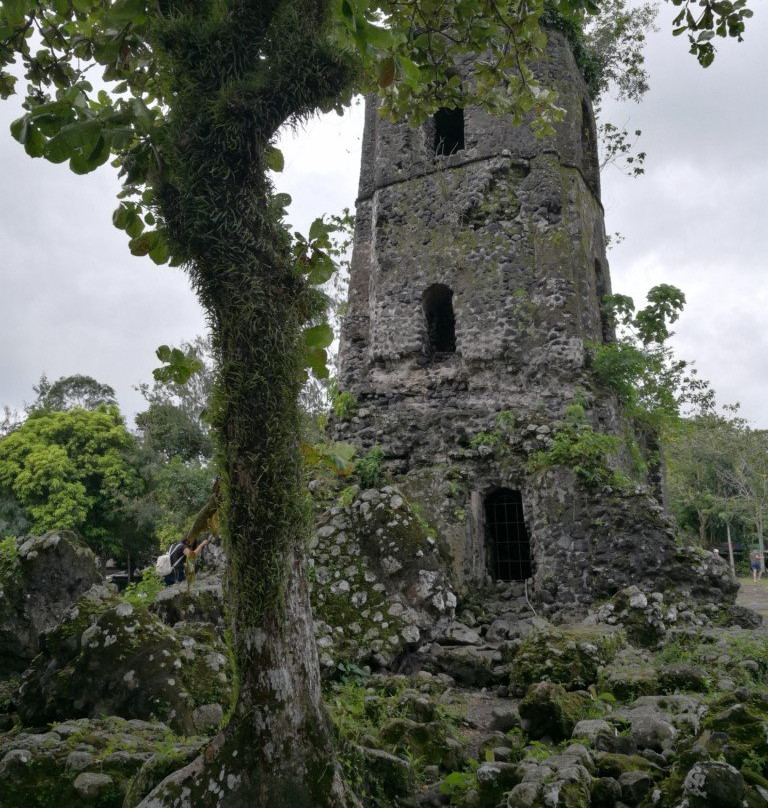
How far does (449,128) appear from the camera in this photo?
1385cm

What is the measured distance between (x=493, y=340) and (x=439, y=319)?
5.31ft

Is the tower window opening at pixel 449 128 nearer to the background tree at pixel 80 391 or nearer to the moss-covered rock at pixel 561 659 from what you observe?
the moss-covered rock at pixel 561 659

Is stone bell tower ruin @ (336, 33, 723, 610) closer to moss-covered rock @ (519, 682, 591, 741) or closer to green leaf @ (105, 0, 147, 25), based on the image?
moss-covered rock @ (519, 682, 591, 741)

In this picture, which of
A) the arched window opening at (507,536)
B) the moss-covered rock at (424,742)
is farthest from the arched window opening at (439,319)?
the moss-covered rock at (424,742)

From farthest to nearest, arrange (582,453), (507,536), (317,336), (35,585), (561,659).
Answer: (507,536) < (582,453) < (35,585) < (561,659) < (317,336)

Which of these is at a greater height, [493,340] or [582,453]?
[493,340]

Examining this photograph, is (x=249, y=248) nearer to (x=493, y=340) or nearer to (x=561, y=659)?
(x=561, y=659)

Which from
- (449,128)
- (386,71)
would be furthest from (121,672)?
(449,128)

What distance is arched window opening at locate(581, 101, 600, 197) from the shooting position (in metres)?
13.3

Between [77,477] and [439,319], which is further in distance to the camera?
[77,477]

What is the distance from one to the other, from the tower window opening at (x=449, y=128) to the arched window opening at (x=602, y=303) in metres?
3.72

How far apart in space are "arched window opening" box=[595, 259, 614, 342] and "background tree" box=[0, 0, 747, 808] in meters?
9.36

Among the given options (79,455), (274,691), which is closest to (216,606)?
(274,691)

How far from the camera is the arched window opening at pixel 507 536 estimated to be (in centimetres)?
1087
